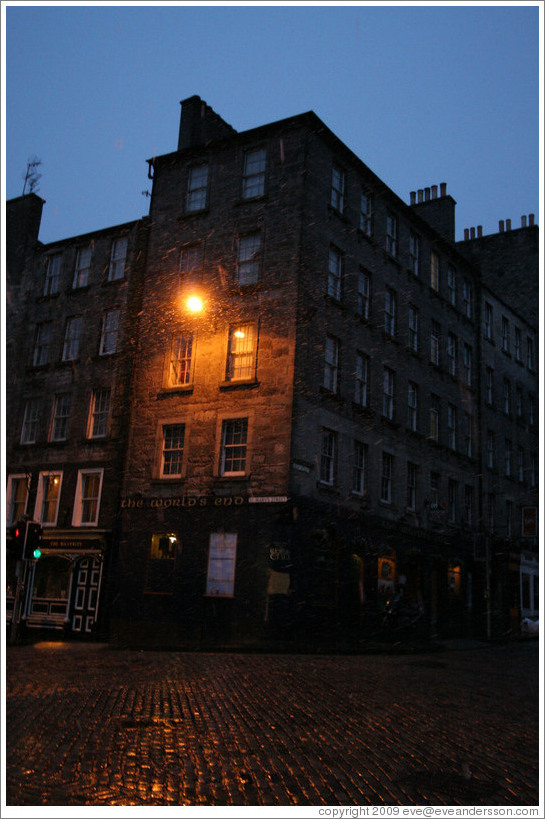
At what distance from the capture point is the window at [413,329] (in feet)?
97.5

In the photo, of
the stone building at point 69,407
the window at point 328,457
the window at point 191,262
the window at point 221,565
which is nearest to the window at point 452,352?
the window at point 328,457

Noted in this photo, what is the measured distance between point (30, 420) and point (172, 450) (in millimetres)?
8539

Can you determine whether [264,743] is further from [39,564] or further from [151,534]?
[39,564]

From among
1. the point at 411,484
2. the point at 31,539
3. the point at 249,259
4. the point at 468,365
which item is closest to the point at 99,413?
the point at 249,259

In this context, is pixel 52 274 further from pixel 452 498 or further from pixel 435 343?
pixel 452 498

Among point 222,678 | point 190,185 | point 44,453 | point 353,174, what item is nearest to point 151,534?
point 44,453

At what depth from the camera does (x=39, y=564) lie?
27.2 metres

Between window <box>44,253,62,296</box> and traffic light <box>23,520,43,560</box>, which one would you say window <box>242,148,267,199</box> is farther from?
traffic light <box>23,520,43,560</box>

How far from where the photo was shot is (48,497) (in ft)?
92.1

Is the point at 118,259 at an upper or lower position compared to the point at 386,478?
upper

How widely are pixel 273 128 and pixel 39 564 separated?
18.5 meters

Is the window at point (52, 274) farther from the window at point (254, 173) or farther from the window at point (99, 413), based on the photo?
the window at point (254, 173)

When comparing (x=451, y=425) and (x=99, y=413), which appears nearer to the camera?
(x=99, y=413)

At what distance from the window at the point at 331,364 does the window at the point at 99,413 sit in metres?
8.82
